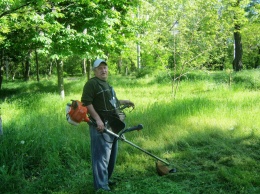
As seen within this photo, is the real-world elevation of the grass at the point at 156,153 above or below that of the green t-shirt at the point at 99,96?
below

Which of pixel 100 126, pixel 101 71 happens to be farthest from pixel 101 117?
pixel 101 71

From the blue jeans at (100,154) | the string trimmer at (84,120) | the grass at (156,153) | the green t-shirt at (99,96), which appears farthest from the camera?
the grass at (156,153)

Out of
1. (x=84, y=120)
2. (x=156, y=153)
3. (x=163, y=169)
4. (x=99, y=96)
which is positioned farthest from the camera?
(x=156, y=153)

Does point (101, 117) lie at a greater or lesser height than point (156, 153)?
greater

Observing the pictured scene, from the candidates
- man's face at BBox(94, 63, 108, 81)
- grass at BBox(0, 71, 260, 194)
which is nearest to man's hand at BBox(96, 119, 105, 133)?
man's face at BBox(94, 63, 108, 81)

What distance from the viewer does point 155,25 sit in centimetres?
1066

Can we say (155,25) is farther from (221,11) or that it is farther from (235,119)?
(235,119)

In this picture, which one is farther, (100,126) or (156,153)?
(156,153)

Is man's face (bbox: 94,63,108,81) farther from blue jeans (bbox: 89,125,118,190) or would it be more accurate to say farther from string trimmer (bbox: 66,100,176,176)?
blue jeans (bbox: 89,125,118,190)

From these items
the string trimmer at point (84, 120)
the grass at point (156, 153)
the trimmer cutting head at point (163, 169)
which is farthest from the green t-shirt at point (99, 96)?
the trimmer cutting head at point (163, 169)

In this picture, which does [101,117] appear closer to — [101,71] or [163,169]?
[101,71]

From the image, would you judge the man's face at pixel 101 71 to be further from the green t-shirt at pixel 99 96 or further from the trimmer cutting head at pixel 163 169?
the trimmer cutting head at pixel 163 169

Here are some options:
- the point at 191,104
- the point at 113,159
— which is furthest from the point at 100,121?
the point at 191,104

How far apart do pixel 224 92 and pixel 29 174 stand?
26.8ft
